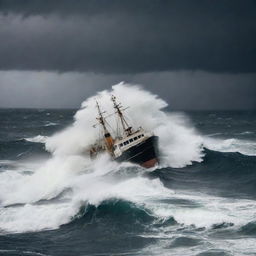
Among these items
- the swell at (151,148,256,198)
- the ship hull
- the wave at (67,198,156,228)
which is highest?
the ship hull

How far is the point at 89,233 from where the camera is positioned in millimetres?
27484

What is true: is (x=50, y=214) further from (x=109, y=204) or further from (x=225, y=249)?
(x=225, y=249)

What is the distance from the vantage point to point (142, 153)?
149ft

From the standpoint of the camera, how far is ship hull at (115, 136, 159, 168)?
146ft

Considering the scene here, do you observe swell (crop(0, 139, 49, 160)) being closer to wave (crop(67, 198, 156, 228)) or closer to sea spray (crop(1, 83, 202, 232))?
sea spray (crop(1, 83, 202, 232))

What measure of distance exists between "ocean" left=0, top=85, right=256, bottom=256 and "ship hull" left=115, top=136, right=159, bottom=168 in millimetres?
647

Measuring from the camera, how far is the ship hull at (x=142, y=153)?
4462cm

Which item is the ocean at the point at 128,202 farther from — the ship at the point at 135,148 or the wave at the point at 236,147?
the wave at the point at 236,147

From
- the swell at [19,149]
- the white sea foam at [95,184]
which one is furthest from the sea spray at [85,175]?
the swell at [19,149]

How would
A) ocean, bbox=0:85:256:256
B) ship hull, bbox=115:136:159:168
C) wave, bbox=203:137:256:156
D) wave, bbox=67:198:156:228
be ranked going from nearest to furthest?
ocean, bbox=0:85:256:256 → wave, bbox=67:198:156:228 → ship hull, bbox=115:136:159:168 → wave, bbox=203:137:256:156

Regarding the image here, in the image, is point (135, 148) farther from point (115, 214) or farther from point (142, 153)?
point (115, 214)

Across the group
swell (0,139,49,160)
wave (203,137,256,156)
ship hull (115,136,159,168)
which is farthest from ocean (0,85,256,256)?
wave (203,137,256,156)

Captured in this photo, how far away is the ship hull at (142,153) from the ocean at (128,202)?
647mm

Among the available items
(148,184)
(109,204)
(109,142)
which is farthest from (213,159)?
(109,204)
